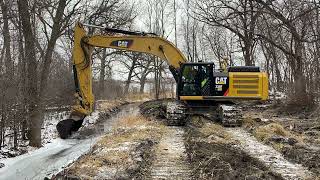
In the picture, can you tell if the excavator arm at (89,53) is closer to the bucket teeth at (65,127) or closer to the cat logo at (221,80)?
the bucket teeth at (65,127)

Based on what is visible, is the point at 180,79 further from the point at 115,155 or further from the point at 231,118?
the point at 115,155

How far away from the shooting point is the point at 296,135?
14195 mm

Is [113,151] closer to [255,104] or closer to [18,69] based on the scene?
[18,69]

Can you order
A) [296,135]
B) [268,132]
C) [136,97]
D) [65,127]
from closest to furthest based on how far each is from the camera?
[296,135] < [268,132] < [65,127] < [136,97]

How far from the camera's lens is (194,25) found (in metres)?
55.0

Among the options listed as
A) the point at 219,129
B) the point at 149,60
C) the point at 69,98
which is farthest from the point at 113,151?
the point at 149,60

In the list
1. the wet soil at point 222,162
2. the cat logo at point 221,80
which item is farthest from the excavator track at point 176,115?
the wet soil at point 222,162

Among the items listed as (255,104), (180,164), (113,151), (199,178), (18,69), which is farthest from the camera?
(255,104)

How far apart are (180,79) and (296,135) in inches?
231

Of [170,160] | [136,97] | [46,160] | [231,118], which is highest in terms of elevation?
[136,97]

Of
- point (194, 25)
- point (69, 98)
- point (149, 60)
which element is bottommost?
point (69, 98)

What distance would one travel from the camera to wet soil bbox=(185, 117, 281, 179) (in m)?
8.62

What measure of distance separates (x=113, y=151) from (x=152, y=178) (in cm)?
260

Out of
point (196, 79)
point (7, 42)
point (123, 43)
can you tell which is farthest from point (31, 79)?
point (196, 79)
